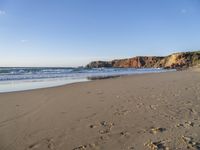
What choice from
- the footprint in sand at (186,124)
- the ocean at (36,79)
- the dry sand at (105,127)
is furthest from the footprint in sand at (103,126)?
the ocean at (36,79)

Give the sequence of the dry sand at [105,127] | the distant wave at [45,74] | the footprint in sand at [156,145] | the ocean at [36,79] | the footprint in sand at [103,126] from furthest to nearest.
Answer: the distant wave at [45,74], the ocean at [36,79], the footprint in sand at [103,126], the dry sand at [105,127], the footprint in sand at [156,145]

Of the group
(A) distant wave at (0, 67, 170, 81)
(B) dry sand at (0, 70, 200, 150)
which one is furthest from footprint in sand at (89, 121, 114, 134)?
(A) distant wave at (0, 67, 170, 81)

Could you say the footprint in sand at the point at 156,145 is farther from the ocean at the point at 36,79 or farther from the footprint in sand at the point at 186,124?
the ocean at the point at 36,79

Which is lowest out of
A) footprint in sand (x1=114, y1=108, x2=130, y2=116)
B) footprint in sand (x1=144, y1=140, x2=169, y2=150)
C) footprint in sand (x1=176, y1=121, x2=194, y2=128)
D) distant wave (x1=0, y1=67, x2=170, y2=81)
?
distant wave (x1=0, y1=67, x2=170, y2=81)

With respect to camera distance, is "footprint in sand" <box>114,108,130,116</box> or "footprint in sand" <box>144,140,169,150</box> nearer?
"footprint in sand" <box>144,140,169,150</box>

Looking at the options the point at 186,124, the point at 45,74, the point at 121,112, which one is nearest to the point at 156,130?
the point at 186,124

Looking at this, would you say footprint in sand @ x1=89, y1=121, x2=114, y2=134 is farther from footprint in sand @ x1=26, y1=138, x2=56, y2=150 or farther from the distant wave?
the distant wave

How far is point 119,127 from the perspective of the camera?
177 inches

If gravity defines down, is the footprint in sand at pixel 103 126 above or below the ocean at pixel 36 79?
above

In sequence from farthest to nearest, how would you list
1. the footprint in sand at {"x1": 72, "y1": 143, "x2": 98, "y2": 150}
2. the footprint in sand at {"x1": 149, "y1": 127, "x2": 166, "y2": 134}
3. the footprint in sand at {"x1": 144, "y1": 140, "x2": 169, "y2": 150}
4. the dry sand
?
1. the footprint in sand at {"x1": 149, "y1": 127, "x2": 166, "y2": 134}
2. the dry sand
3. the footprint in sand at {"x1": 72, "y1": 143, "x2": 98, "y2": 150}
4. the footprint in sand at {"x1": 144, "y1": 140, "x2": 169, "y2": 150}

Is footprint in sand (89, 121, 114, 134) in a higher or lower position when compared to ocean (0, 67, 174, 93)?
higher

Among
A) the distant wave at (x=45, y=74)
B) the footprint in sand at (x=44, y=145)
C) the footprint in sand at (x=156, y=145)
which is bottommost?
the distant wave at (x=45, y=74)

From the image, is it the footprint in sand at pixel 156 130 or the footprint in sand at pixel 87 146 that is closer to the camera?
the footprint in sand at pixel 87 146

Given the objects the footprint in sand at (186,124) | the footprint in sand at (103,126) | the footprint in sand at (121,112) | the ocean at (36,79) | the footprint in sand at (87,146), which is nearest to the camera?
the footprint in sand at (87,146)
